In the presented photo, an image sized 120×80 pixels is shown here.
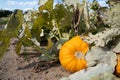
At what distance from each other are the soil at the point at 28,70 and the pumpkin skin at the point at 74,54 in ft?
0.45

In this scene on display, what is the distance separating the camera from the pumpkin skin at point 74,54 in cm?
286

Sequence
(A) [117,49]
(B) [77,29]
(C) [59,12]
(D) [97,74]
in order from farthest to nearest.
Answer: (C) [59,12], (B) [77,29], (A) [117,49], (D) [97,74]

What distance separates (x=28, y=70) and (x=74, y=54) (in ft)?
2.18

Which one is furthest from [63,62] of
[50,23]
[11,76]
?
[50,23]

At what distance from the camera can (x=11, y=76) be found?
3.19 m

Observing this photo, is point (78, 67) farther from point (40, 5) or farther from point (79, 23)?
point (40, 5)

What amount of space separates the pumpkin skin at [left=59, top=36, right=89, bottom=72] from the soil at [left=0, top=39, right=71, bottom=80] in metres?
0.14

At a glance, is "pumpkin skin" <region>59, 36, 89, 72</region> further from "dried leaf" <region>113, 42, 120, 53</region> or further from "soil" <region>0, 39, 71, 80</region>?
"dried leaf" <region>113, 42, 120, 53</region>

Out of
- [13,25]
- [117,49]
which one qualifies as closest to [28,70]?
[13,25]

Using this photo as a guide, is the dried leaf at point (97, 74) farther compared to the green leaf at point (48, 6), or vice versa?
the green leaf at point (48, 6)

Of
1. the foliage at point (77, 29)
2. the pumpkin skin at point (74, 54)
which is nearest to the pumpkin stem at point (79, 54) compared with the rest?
the pumpkin skin at point (74, 54)

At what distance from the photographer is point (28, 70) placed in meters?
3.33

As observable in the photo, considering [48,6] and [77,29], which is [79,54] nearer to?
[77,29]

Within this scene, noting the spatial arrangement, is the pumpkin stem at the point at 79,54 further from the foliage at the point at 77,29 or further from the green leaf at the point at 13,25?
the green leaf at the point at 13,25
